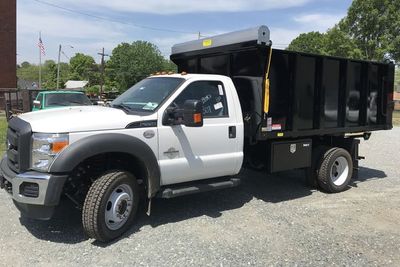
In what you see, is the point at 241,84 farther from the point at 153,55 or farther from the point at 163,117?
the point at 153,55

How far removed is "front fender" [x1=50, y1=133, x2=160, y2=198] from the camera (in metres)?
5.14

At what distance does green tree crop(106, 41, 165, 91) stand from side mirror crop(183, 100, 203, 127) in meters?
81.1

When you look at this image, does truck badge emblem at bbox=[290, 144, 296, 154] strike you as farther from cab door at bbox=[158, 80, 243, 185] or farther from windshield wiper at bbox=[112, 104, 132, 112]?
windshield wiper at bbox=[112, 104, 132, 112]

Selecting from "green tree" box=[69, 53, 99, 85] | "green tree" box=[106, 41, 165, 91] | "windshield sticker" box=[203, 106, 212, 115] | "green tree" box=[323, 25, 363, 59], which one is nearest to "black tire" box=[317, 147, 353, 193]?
"windshield sticker" box=[203, 106, 212, 115]

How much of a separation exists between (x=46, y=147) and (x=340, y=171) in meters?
5.54

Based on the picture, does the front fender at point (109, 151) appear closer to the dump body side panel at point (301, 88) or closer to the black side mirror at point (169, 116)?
the black side mirror at point (169, 116)

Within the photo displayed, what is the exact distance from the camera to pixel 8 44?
3981 cm

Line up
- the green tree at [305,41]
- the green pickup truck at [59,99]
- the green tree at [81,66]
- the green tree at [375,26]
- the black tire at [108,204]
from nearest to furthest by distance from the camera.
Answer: the black tire at [108,204] → the green pickup truck at [59,99] → the green tree at [375,26] → the green tree at [305,41] → the green tree at [81,66]

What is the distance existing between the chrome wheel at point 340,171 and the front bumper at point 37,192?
517 centimetres

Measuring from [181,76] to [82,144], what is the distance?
1953mm

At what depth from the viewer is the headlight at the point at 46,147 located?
16.9 feet

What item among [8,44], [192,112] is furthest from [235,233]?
[8,44]

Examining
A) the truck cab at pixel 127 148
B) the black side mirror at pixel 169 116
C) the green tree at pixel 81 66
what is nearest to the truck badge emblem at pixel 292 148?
the truck cab at pixel 127 148

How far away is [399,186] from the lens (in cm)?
891
